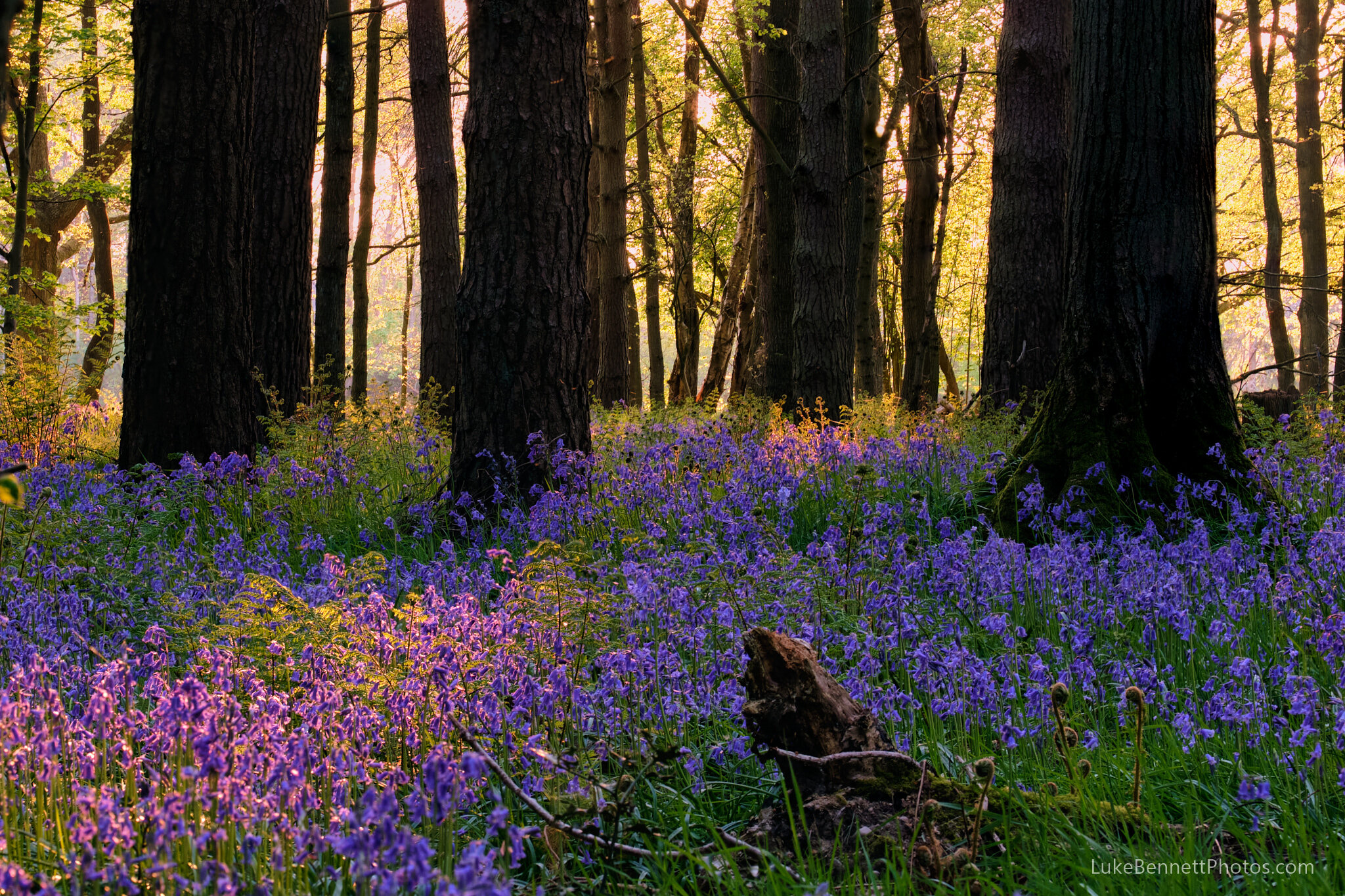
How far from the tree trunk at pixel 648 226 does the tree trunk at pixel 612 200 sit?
1598 mm

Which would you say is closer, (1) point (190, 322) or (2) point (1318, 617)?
(2) point (1318, 617)

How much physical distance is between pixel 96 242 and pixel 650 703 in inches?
899

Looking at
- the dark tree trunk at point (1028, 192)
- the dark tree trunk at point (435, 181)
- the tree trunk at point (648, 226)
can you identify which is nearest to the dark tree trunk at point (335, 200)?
the dark tree trunk at point (435, 181)

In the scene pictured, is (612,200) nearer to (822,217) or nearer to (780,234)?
(780,234)

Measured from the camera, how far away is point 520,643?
9.99 ft

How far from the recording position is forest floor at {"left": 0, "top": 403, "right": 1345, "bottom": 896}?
1889 mm

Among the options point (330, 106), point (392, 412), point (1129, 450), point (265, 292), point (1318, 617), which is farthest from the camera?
point (330, 106)

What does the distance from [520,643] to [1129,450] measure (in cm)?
401

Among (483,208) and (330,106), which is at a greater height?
(330,106)

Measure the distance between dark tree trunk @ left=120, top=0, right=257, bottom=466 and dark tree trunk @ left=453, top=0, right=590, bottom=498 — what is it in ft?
8.44

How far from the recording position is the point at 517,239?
6160 millimetres

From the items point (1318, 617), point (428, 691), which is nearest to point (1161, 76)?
point (1318, 617)

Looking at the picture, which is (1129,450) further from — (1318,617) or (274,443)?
(274,443)

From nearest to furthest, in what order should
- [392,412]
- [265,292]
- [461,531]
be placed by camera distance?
[461,531] < [265,292] < [392,412]
